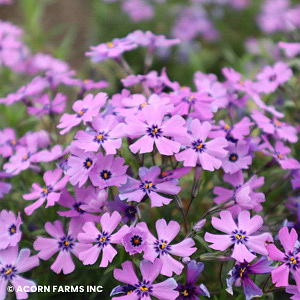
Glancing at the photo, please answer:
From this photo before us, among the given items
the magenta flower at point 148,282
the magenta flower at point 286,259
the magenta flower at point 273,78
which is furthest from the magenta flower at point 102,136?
the magenta flower at point 273,78

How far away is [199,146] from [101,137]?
0.33m

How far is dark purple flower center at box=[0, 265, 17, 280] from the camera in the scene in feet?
4.01

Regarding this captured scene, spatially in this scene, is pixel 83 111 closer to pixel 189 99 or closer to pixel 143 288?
pixel 189 99

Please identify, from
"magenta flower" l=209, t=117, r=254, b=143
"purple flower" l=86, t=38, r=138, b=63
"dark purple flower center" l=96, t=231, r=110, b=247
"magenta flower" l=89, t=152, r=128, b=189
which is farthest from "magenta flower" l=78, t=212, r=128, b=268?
"purple flower" l=86, t=38, r=138, b=63

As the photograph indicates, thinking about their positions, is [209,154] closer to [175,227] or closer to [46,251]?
[175,227]

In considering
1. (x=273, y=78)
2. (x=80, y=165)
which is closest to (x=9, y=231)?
(x=80, y=165)

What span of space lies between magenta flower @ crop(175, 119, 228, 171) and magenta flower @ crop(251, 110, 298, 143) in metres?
0.24

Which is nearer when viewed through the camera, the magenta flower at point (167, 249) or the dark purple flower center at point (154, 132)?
the magenta flower at point (167, 249)

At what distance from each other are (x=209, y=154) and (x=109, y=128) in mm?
350

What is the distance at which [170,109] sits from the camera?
1286 millimetres

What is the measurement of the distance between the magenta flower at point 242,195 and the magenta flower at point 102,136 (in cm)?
42

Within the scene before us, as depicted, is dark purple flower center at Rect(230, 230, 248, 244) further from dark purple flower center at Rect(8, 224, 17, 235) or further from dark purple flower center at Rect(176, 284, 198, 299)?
dark purple flower center at Rect(8, 224, 17, 235)

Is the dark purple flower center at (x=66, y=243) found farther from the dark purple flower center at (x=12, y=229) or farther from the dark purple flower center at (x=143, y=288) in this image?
the dark purple flower center at (x=143, y=288)

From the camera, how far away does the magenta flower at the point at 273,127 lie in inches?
56.3
